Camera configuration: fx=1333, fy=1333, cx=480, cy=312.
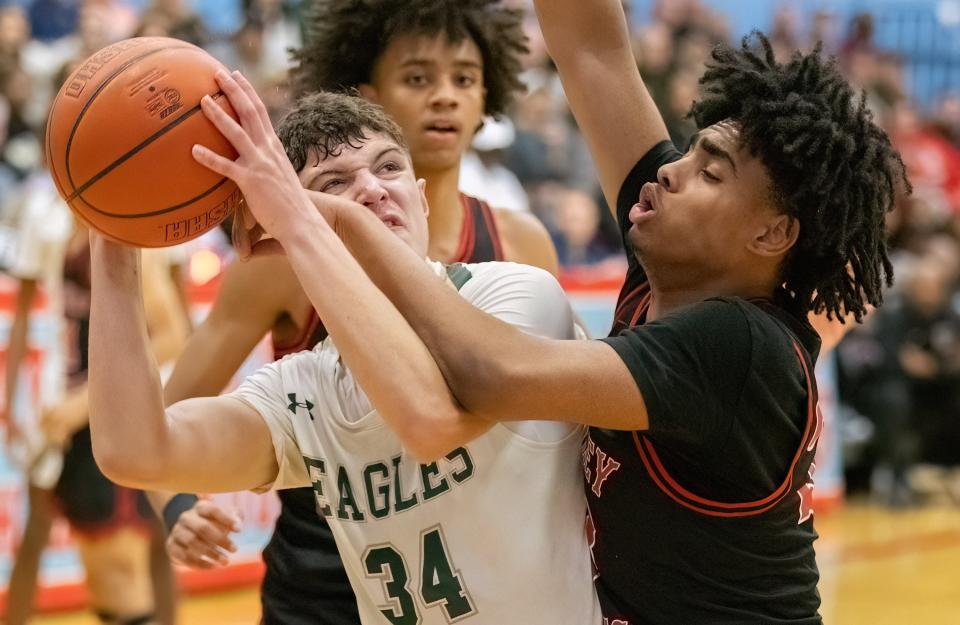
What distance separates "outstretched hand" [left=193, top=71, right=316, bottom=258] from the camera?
240 cm

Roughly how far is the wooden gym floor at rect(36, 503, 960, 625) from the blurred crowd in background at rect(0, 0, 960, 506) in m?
0.70

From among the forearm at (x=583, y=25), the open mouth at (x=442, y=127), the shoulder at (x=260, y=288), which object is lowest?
the shoulder at (x=260, y=288)

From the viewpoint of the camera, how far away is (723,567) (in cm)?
264

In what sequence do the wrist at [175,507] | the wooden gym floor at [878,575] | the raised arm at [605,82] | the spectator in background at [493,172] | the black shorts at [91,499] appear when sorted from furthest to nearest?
the spectator in background at [493,172] → the wooden gym floor at [878,575] → the black shorts at [91,499] → the wrist at [175,507] → the raised arm at [605,82]

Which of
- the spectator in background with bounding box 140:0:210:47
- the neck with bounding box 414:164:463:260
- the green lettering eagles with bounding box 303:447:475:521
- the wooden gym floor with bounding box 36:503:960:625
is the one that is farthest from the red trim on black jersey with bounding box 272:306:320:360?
the spectator in background with bounding box 140:0:210:47

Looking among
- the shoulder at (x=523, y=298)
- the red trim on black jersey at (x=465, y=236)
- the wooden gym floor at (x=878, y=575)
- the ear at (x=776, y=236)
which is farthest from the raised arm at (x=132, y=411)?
the wooden gym floor at (x=878, y=575)

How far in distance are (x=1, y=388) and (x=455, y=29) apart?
3.73 m

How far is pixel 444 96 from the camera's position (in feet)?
13.2

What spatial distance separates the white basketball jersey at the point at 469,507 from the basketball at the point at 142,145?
52cm

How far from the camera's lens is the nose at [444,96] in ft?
13.2

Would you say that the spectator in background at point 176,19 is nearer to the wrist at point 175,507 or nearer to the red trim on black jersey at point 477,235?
the red trim on black jersey at point 477,235

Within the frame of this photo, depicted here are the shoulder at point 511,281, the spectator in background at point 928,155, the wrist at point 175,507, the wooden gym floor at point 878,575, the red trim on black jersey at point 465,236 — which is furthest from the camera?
the spectator in background at point 928,155

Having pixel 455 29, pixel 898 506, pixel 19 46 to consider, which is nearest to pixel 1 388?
pixel 19 46

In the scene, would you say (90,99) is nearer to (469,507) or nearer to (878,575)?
(469,507)
